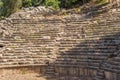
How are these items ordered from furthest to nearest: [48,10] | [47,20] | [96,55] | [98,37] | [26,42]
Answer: [48,10]
[47,20]
[26,42]
[98,37]
[96,55]

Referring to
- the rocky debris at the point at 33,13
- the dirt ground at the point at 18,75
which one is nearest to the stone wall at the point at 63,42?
the dirt ground at the point at 18,75

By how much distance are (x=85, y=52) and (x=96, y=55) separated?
664 millimetres

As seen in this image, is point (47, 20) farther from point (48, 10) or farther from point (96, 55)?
point (96, 55)

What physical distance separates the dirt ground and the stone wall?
30 cm

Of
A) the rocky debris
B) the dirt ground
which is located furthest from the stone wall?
the rocky debris

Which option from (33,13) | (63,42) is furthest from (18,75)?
(33,13)

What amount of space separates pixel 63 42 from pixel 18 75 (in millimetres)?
2475

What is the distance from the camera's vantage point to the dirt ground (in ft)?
46.4

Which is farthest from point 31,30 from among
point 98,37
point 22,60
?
point 98,37

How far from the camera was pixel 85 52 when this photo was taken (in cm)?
1438

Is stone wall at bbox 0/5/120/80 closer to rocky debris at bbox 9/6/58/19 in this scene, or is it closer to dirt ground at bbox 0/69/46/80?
dirt ground at bbox 0/69/46/80

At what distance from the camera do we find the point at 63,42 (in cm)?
1573

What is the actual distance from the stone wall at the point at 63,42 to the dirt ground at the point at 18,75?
297mm

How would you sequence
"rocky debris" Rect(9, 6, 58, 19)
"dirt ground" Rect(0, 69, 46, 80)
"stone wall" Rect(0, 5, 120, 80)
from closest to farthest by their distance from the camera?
"stone wall" Rect(0, 5, 120, 80)
"dirt ground" Rect(0, 69, 46, 80)
"rocky debris" Rect(9, 6, 58, 19)
